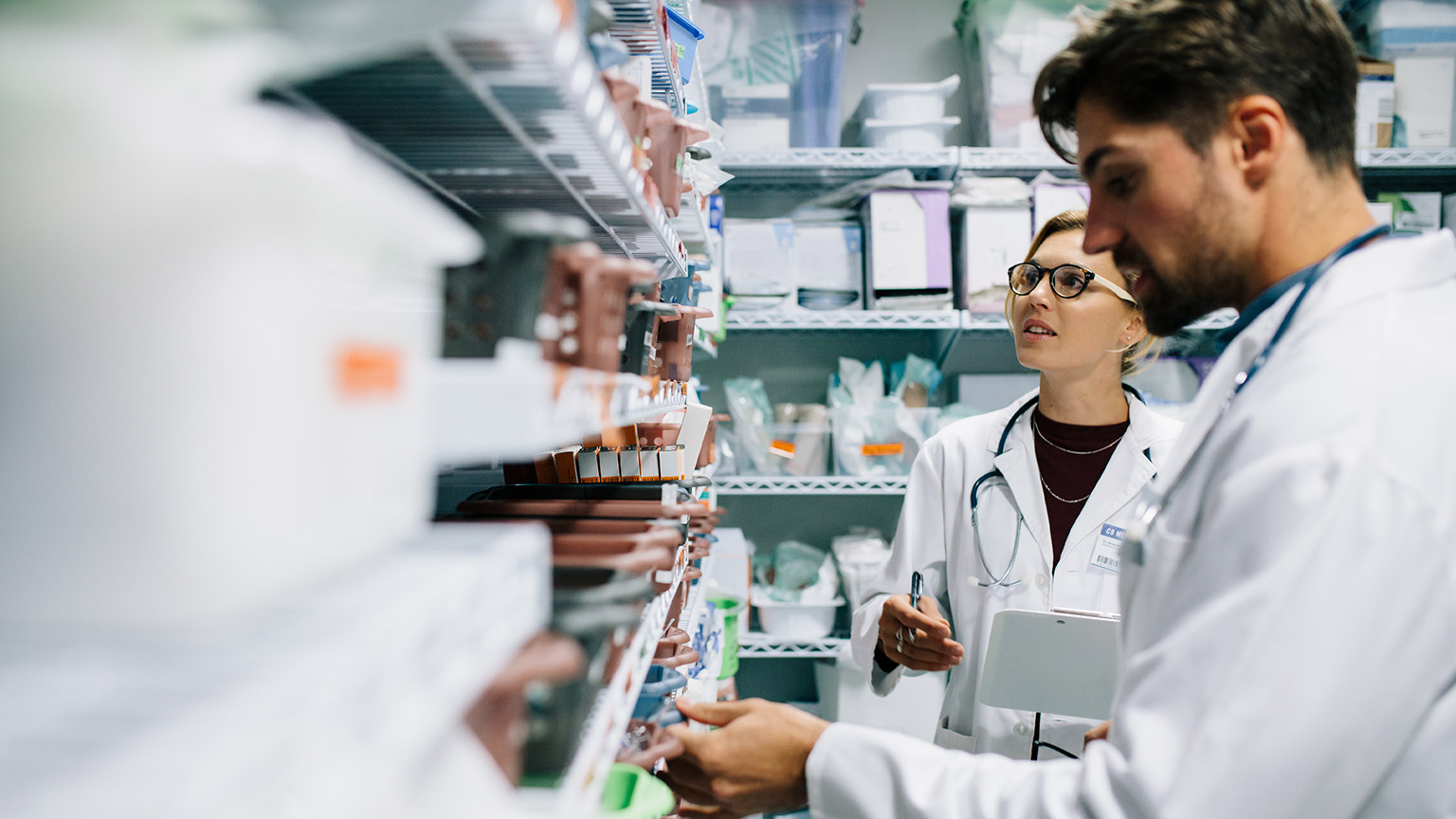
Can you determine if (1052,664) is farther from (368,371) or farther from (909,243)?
(909,243)

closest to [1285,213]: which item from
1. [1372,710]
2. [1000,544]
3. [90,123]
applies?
[1372,710]

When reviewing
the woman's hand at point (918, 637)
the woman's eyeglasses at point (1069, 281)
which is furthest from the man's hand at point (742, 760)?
the woman's eyeglasses at point (1069, 281)

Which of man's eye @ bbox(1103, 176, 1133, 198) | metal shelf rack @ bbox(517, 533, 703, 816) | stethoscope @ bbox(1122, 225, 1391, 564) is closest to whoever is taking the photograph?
metal shelf rack @ bbox(517, 533, 703, 816)

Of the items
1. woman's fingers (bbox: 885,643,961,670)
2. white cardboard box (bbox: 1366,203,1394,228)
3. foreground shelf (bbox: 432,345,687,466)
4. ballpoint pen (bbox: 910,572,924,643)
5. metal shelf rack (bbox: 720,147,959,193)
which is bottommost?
woman's fingers (bbox: 885,643,961,670)

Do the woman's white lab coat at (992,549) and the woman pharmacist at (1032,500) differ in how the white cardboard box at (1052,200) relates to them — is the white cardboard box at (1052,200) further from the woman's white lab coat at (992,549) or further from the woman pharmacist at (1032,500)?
the woman's white lab coat at (992,549)

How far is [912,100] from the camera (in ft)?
9.63

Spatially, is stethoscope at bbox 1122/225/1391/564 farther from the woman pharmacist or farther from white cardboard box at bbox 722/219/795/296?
white cardboard box at bbox 722/219/795/296

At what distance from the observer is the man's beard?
1.03m

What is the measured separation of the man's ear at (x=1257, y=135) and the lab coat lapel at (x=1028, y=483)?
40.7 inches

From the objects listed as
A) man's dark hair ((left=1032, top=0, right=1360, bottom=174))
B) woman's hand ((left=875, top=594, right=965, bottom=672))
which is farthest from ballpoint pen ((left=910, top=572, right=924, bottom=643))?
man's dark hair ((left=1032, top=0, right=1360, bottom=174))

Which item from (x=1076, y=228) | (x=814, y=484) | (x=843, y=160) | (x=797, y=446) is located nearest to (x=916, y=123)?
(x=843, y=160)

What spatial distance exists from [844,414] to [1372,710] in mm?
2166

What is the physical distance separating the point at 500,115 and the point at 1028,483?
159 centimetres

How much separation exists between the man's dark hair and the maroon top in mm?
1014
